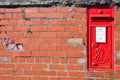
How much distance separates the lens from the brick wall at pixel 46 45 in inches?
174

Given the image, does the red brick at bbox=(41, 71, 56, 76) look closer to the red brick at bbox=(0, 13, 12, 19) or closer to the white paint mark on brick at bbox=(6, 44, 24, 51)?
the white paint mark on brick at bbox=(6, 44, 24, 51)

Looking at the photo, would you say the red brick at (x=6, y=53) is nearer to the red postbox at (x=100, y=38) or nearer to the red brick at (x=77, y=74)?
the red brick at (x=77, y=74)

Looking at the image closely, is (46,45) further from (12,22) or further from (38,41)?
(12,22)

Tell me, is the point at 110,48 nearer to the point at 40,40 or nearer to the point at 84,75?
the point at 84,75

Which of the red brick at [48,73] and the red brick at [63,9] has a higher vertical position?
the red brick at [63,9]

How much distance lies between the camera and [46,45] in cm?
447

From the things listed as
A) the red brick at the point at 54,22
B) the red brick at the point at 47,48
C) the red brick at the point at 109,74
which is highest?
the red brick at the point at 54,22

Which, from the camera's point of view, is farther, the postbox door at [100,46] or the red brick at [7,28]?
the red brick at [7,28]

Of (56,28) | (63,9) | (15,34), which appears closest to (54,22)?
(56,28)

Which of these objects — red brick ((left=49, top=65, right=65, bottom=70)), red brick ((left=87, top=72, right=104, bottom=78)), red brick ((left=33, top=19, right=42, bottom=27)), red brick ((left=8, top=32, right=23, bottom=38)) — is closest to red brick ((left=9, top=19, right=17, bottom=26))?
red brick ((left=8, top=32, right=23, bottom=38))

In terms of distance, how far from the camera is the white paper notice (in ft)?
14.4

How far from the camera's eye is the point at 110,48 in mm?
4391

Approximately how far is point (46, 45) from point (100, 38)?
28.2 inches

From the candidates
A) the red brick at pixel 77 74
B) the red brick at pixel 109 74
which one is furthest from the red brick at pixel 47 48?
the red brick at pixel 109 74
